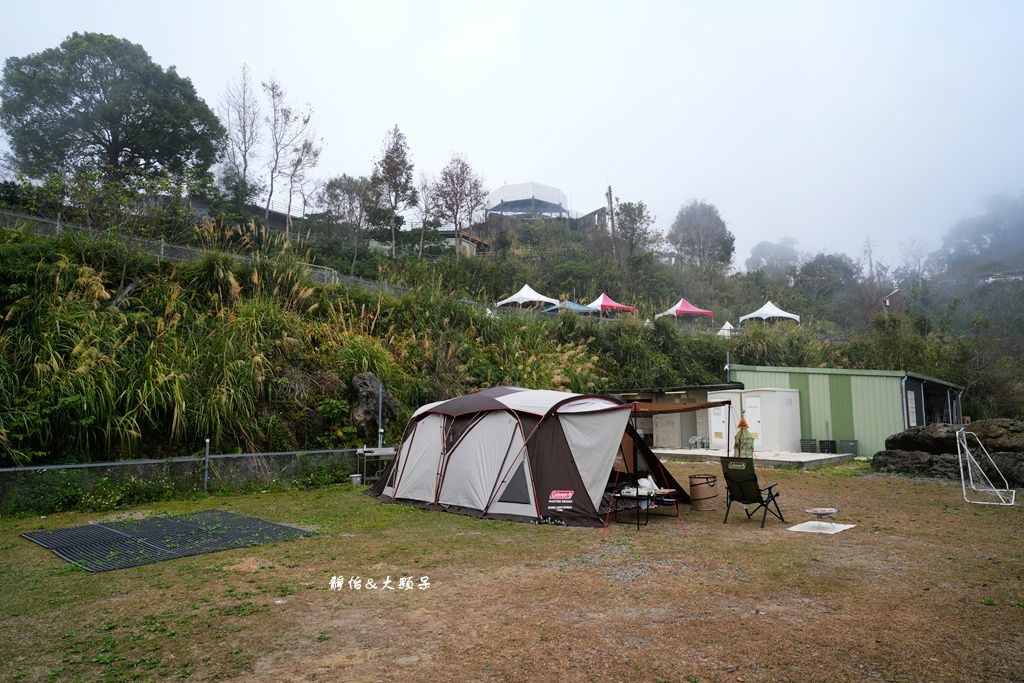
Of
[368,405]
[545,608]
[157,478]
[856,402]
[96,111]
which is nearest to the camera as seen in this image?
[545,608]

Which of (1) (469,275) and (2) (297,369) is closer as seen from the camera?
(2) (297,369)

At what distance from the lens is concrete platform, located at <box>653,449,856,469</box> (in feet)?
50.6

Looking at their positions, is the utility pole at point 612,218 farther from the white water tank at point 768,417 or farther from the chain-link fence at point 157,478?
the chain-link fence at point 157,478

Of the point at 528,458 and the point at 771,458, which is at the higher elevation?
the point at 528,458

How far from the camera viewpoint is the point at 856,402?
18203mm

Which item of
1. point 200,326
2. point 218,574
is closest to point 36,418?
point 200,326

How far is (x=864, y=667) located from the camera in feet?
12.1

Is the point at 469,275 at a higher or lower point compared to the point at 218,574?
higher

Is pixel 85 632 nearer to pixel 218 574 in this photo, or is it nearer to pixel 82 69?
pixel 218 574

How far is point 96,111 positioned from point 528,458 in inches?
1297

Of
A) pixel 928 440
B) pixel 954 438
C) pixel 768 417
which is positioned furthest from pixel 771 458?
pixel 954 438

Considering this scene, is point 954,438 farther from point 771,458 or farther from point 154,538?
point 154,538

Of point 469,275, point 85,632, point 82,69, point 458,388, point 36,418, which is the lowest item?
point 85,632

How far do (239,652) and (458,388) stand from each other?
12.0 metres
